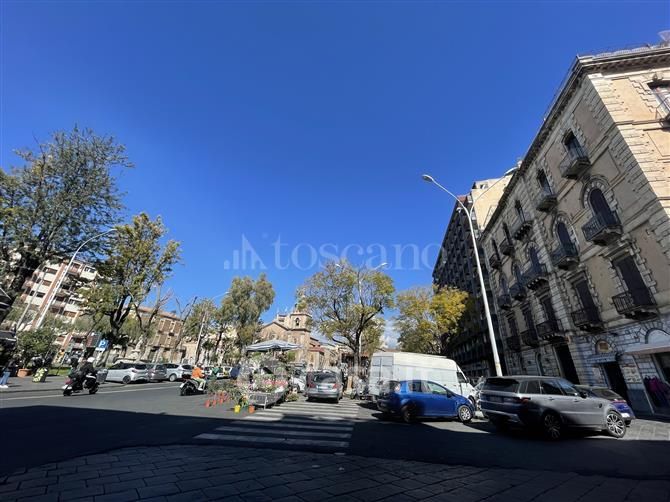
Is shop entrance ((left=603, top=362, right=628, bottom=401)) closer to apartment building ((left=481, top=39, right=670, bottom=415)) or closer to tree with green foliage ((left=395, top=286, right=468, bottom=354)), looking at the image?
apartment building ((left=481, top=39, right=670, bottom=415))

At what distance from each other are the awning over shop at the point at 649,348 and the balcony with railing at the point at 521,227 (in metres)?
11.1

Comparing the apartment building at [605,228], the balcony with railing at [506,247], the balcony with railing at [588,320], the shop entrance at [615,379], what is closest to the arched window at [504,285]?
the balcony with railing at [506,247]

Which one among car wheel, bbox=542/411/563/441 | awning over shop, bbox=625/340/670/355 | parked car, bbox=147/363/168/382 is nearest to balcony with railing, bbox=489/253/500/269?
awning over shop, bbox=625/340/670/355

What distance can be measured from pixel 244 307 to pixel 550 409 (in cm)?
4035

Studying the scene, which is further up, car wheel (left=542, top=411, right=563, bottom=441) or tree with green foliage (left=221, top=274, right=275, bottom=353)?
tree with green foliage (left=221, top=274, right=275, bottom=353)

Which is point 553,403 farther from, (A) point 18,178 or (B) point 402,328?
(A) point 18,178

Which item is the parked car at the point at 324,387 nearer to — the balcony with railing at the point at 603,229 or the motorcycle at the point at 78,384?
the motorcycle at the point at 78,384

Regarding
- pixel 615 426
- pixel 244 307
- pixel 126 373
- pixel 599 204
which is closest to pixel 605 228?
pixel 599 204

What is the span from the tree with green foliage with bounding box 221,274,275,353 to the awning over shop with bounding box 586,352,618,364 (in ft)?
126

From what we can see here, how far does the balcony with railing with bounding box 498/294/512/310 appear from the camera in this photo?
88.2 feet

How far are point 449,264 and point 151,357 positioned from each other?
63747 millimetres

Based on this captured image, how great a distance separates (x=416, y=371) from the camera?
15.8 m

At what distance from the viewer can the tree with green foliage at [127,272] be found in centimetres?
2430

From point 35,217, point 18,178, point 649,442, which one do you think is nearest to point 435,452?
point 649,442
